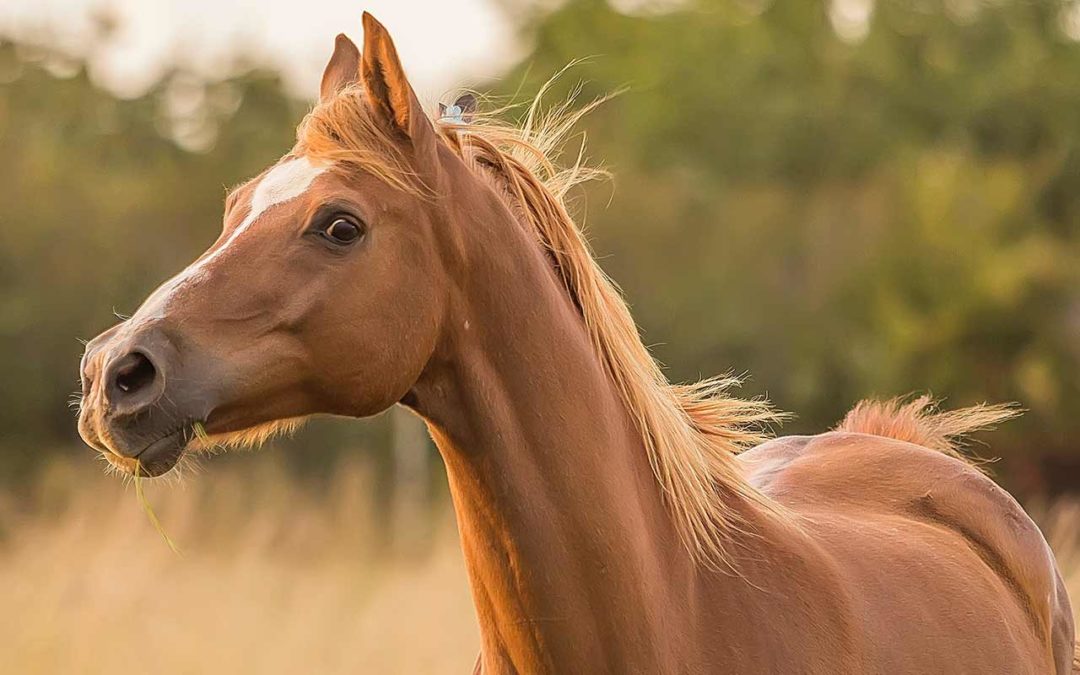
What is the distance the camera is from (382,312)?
3012mm

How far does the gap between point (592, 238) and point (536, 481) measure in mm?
12391

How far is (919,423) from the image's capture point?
5379 mm

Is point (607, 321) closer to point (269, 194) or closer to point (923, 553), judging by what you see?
point (269, 194)

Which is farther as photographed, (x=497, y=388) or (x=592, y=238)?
(x=592, y=238)

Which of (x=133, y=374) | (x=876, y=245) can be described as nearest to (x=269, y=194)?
(x=133, y=374)

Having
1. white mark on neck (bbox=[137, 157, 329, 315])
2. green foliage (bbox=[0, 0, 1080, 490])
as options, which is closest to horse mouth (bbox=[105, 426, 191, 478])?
white mark on neck (bbox=[137, 157, 329, 315])

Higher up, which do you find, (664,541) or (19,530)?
(19,530)

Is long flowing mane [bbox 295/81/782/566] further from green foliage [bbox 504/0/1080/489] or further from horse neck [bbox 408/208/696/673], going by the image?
green foliage [bbox 504/0/1080/489]

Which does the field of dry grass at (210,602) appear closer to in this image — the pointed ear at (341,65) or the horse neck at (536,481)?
the pointed ear at (341,65)

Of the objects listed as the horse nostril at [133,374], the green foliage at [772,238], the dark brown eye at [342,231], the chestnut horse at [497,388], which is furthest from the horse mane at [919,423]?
the green foliage at [772,238]

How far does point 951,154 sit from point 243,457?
12.8m

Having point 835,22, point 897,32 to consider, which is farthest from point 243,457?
point 835,22

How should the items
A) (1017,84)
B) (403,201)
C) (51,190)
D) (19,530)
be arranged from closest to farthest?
1. (403,201)
2. (19,530)
3. (51,190)
4. (1017,84)

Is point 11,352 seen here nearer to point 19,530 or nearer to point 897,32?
point 19,530
